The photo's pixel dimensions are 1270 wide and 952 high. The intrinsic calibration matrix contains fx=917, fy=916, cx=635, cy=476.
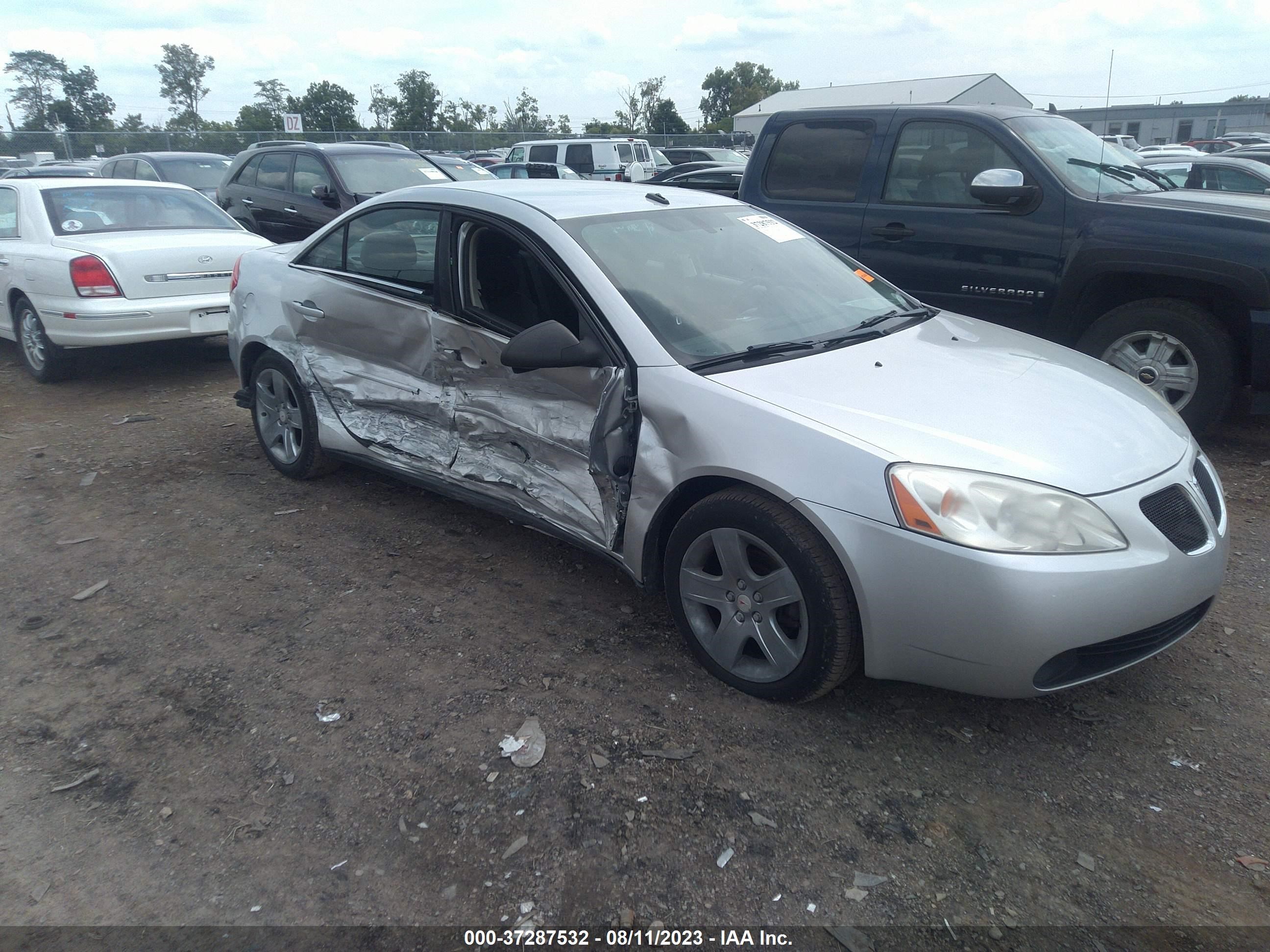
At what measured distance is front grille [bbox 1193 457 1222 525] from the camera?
3.01m

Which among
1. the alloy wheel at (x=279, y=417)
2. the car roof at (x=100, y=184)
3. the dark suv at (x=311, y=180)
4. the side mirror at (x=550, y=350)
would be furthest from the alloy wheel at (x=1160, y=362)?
the car roof at (x=100, y=184)

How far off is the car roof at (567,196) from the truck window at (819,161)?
2144 mm

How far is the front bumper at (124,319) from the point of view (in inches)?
265

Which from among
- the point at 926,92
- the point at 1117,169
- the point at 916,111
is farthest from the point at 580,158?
the point at 926,92

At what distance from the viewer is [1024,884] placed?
233 centimetres

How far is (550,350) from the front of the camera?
10.6 feet

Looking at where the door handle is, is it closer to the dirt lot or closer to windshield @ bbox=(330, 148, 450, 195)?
the dirt lot

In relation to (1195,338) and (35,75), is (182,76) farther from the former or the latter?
(1195,338)

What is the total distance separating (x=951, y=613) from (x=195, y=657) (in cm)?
270

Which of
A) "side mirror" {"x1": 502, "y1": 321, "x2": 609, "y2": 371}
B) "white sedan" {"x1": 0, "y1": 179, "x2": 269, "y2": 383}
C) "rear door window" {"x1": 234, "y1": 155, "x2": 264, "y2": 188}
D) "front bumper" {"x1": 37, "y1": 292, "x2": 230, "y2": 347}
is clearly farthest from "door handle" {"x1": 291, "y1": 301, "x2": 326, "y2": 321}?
"rear door window" {"x1": 234, "y1": 155, "x2": 264, "y2": 188}

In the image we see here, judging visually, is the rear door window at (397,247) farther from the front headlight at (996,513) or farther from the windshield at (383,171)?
the windshield at (383,171)

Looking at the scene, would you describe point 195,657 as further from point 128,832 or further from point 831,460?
point 831,460

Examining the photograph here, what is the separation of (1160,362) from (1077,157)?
1.47 meters

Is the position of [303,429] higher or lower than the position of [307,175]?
lower
